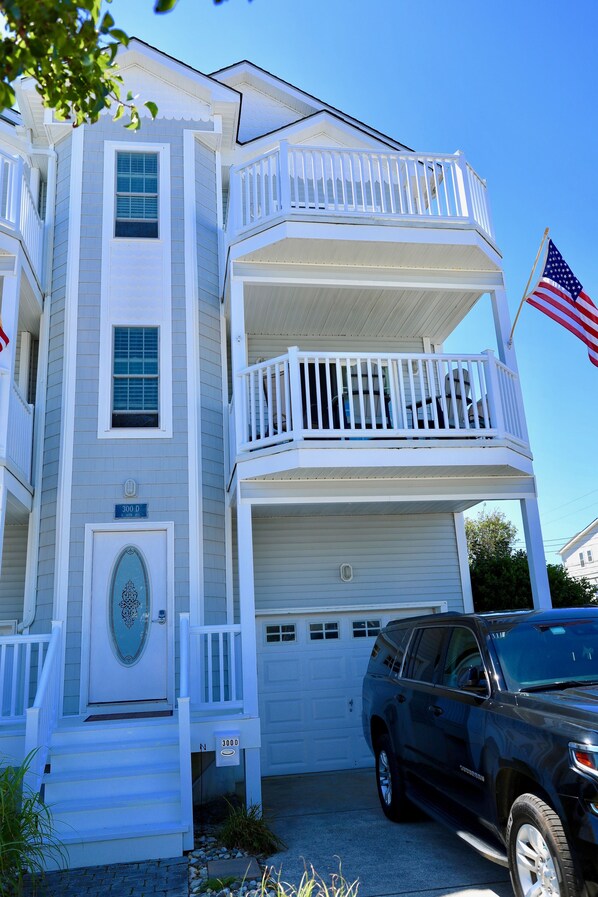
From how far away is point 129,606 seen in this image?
29.5ft

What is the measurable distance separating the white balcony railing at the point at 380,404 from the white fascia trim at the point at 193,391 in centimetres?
113

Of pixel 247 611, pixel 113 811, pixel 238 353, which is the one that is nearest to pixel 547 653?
pixel 247 611

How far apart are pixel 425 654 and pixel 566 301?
4833 millimetres

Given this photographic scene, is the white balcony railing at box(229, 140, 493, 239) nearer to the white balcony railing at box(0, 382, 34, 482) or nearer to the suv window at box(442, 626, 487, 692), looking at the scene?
the white balcony railing at box(0, 382, 34, 482)

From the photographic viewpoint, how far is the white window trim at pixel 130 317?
9641 millimetres

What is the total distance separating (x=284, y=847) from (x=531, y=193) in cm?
1107

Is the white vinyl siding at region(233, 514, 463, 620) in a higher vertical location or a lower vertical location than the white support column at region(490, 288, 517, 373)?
lower

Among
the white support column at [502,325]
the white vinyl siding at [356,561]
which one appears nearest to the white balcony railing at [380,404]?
the white support column at [502,325]

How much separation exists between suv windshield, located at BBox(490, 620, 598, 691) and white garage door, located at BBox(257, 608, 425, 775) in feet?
18.0

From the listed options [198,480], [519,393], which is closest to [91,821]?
[198,480]

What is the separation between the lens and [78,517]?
30.0 feet

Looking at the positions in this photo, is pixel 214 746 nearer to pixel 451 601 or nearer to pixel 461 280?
pixel 451 601

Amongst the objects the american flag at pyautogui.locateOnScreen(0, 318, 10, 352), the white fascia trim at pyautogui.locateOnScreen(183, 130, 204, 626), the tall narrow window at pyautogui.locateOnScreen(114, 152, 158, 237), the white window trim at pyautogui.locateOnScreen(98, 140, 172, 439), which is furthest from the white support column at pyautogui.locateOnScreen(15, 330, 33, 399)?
the white fascia trim at pyautogui.locateOnScreen(183, 130, 204, 626)

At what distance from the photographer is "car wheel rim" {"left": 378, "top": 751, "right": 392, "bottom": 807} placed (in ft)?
21.3
